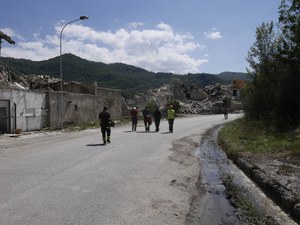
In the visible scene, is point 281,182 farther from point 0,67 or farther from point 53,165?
point 0,67

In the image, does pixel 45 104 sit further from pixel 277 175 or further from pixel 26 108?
pixel 277 175

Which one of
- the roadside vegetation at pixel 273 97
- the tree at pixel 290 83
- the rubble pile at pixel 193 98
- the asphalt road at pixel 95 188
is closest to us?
the asphalt road at pixel 95 188

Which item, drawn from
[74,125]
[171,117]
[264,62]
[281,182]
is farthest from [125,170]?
[74,125]

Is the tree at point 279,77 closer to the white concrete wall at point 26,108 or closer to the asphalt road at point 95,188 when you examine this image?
the asphalt road at point 95,188

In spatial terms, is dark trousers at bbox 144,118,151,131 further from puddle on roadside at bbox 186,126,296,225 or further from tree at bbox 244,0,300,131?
puddle on roadside at bbox 186,126,296,225

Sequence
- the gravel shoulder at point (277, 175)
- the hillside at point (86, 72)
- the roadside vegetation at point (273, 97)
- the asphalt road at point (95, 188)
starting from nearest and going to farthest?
1. the asphalt road at point (95, 188)
2. the gravel shoulder at point (277, 175)
3. the roadside vegetation at point (273, 97)
4. the hillside at point (86, 72)

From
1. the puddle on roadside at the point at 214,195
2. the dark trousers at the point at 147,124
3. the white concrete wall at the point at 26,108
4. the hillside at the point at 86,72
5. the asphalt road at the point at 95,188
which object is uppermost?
the hillside at the point at 86,72

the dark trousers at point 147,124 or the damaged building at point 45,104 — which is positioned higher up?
the damaged building at point 45,104

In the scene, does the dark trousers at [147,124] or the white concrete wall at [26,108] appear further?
the dark trousers at [147,124]

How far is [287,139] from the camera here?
656 inches

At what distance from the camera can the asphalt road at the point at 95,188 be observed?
6.38 m

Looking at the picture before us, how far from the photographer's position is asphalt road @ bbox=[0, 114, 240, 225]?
638cm

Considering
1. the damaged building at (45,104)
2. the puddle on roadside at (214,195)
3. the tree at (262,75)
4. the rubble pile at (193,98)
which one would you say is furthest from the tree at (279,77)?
the rubble pile at (193,98)

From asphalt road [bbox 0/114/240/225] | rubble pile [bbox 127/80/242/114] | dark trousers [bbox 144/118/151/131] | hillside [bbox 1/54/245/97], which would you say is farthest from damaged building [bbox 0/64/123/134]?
hillside [bbox 1/54/245/97]
